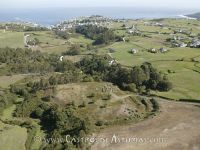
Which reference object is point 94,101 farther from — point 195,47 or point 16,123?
point 195,47

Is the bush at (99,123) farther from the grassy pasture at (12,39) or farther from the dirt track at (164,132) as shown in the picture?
the grassy pasture at (12,39)

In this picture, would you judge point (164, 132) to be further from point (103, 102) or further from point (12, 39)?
point (12, 39)

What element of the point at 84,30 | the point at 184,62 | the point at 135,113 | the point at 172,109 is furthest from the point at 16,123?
the point at 84,30

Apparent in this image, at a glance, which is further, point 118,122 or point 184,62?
point 184,62

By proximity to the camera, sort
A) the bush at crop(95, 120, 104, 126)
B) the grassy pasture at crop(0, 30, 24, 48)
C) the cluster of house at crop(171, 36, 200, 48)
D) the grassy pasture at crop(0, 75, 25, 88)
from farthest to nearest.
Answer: the grassy pasture at crop(0, 30, 24, 48), the cluster of house at crop(171, 36, 200, 48), the grassy pasture at crop(0, 75, 25, 88), the bush at crop(95, 120, 104, 126)

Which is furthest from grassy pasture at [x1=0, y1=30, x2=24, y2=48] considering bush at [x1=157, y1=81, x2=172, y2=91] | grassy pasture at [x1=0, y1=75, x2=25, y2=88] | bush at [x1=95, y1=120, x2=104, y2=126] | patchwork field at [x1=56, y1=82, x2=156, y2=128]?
bush at [x1=95, y1=120, x2=104, y2=126]

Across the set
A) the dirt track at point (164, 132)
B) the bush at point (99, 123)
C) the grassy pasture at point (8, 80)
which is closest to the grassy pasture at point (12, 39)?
the grassy pasture at point (8, 80)

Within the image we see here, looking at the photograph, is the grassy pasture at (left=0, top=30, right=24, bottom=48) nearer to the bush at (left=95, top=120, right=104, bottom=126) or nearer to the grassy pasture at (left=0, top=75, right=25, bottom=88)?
the grassy pasture at (left=0, top=75, right=25, bottom=88)

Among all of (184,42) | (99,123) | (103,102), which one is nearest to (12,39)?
(184,42)
